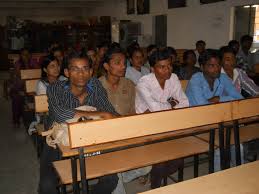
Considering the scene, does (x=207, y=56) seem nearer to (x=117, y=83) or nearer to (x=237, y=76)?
(x=237, y=76)

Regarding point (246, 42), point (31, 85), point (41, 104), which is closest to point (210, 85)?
point (41, 104)

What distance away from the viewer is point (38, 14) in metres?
15.4

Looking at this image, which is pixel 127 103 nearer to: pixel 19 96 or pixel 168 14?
pixel 19 96

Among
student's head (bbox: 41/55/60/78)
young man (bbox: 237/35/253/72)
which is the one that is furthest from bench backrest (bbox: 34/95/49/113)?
young man (bbox: 237/35/253/72)

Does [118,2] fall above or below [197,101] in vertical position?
above

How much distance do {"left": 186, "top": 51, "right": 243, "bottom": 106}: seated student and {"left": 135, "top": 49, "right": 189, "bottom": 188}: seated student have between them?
13 centimetres

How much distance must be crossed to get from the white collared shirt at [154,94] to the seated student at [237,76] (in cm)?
86

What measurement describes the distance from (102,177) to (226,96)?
1.53 meters

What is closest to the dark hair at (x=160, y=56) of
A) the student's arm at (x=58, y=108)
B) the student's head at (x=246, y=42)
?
the student's arm at (x=58, y=108)

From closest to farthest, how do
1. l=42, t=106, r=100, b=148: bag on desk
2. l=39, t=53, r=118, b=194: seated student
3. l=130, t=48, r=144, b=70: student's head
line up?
→ 1. l=42, t=106, r=100, b=148: bag on desk
2. l=39, t=53, r=118, b=194: seated student
3. l=130, t=48, r=144, b=70: student's head

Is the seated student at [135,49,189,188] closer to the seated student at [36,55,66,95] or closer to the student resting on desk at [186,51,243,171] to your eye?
the student resting on desk at [186,51,243,171]

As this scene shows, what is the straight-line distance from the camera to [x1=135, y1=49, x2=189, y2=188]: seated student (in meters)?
2.78

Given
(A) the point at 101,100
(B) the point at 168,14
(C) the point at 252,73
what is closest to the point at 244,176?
(A) the point at 101,100

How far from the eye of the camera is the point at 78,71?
236cm
